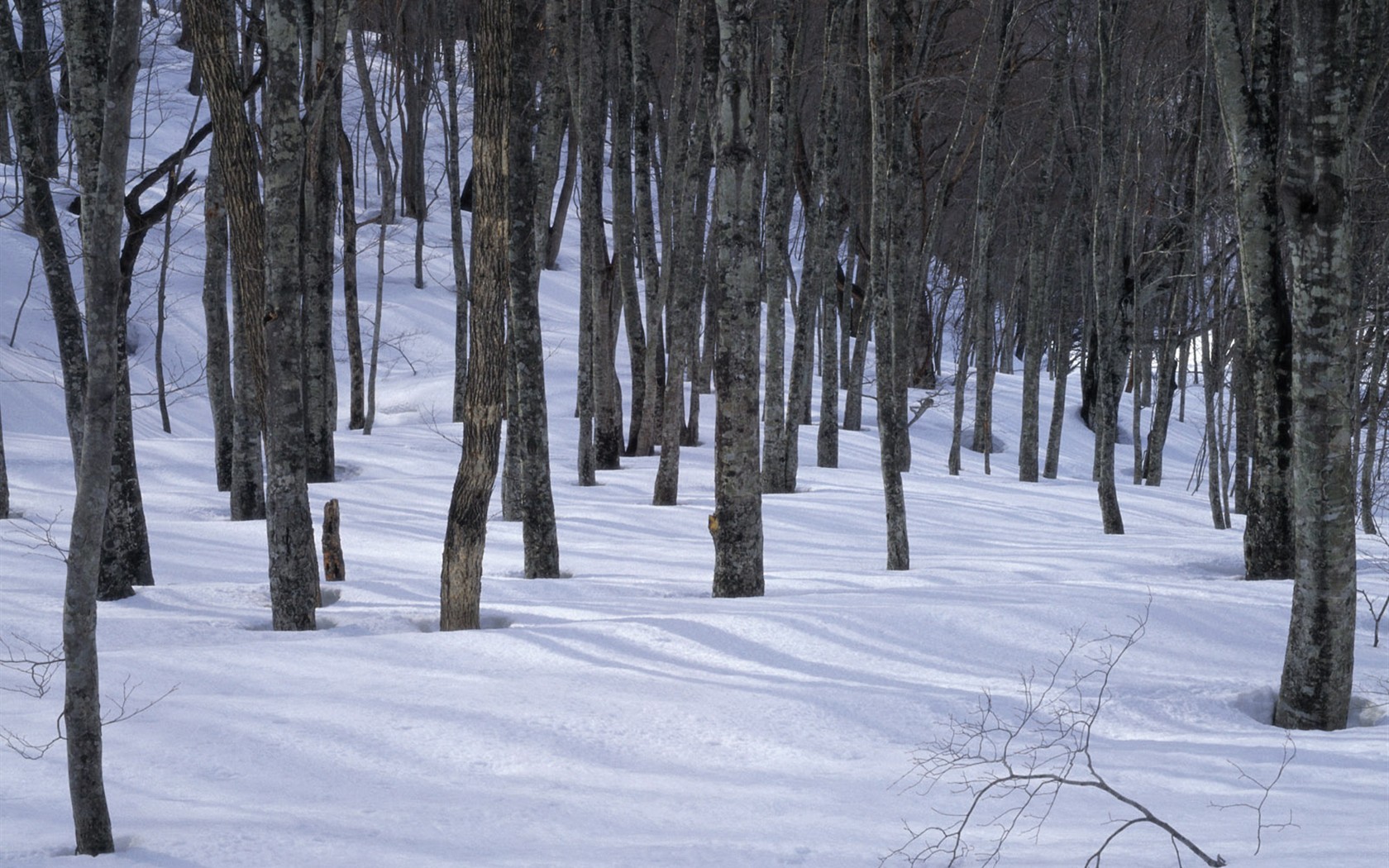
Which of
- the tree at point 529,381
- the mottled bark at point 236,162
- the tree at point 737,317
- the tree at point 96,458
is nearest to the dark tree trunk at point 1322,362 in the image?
the tree at point 737,317

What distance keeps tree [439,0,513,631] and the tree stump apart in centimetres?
198

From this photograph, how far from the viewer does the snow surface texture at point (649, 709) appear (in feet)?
11.1

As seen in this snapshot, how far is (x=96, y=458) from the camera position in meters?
3.22

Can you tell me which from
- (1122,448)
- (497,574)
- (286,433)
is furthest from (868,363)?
(286,433)

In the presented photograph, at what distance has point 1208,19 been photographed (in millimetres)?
6617

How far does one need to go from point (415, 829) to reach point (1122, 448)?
26383 mm

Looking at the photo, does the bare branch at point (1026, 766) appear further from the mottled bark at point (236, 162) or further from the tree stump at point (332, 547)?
the tree stump at point (332, 547)

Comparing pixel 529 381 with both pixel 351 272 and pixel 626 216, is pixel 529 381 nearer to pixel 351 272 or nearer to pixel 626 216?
pixel 626 216

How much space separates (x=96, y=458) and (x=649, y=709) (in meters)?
2.34

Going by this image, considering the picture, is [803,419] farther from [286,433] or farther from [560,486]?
[286,433]

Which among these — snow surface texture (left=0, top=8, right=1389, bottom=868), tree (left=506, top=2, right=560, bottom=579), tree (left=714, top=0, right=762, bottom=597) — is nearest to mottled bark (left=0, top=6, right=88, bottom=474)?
snow surface texture (left=0, top=8, right=1389, bottom=868)

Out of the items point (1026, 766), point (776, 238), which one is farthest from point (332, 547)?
point (776, 238)

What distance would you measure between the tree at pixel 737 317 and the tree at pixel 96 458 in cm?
402

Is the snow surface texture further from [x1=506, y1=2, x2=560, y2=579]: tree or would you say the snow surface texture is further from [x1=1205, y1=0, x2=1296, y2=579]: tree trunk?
[x1=1205, y1=0, x2=1296, y2=579]: tree trunk
